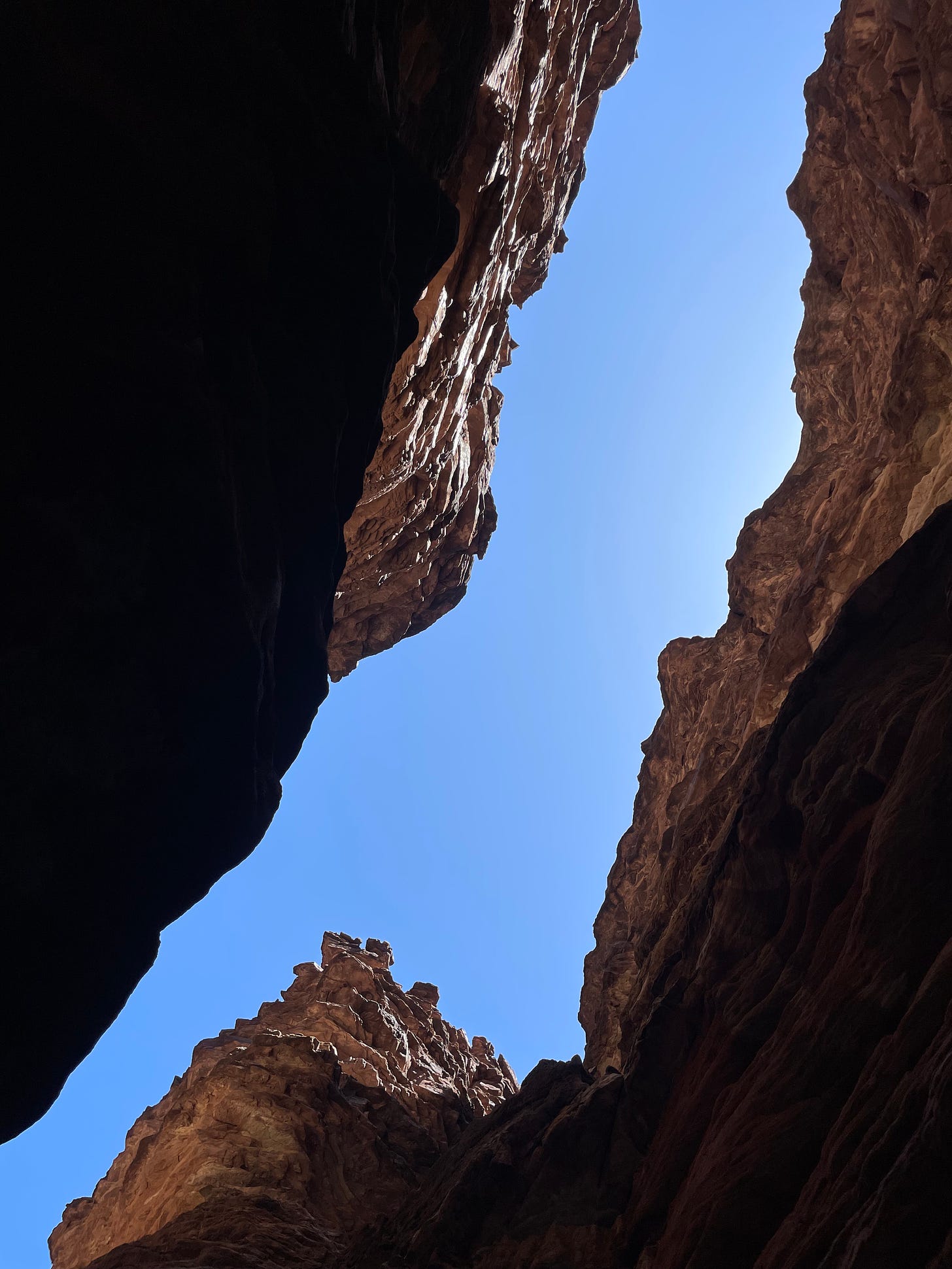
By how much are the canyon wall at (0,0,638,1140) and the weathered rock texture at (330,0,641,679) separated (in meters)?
5.04

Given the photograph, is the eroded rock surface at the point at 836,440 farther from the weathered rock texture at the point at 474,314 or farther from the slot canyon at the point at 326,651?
the weathered rock texture at the point at 474,314

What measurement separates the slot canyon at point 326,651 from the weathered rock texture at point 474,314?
0.71 ft

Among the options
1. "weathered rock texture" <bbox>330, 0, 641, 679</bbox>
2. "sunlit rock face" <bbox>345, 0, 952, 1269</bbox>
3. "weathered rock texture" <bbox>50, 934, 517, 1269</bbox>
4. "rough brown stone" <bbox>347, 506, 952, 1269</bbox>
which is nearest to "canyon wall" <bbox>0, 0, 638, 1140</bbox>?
"weathered rock texture" <bbox>330, 0, 641, 679</bbox>

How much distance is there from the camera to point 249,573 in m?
14.9

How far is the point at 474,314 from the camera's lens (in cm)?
2766

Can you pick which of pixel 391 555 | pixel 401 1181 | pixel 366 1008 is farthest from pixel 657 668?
pixel 401 1181

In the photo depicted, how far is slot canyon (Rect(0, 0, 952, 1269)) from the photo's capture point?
10.6 meters

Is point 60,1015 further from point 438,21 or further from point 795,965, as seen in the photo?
point 438,21

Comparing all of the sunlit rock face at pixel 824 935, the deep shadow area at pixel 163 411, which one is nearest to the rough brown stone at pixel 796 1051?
the sunlit rock face at pixel 824 935

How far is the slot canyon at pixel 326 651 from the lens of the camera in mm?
10555

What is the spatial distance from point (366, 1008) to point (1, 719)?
33880 mm

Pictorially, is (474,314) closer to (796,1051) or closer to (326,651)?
(326,651)

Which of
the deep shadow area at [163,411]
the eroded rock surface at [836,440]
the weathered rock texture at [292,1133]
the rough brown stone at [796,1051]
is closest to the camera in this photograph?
the rough brown stone at [796,1051]

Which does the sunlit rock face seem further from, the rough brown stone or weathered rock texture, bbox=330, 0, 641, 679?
weathered rock texture, bbox=330, 0, 641, 679
